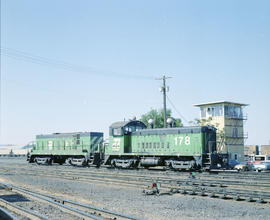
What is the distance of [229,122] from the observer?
4375cm

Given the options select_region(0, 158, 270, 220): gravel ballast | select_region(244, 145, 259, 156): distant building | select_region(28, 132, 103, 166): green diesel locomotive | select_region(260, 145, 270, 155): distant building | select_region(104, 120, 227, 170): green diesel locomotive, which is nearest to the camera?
select_region(0, 158, 270, 220): gravel ballast

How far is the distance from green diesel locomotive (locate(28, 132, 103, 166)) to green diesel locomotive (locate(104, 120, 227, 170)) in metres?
2.35

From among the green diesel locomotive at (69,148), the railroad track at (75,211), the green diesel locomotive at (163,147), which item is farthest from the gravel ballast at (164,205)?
the green diesel locomotive at (69,148)

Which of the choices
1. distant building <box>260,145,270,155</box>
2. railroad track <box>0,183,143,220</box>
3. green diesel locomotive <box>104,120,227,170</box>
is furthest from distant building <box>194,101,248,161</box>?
railroad track <box>0,183,143,220</box>

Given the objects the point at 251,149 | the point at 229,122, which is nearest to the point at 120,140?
the point at 229,122

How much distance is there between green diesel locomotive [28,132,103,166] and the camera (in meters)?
28.3

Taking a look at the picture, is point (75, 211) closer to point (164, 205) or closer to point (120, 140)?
point (164, 205)

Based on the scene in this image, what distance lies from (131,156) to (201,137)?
20.6 feet

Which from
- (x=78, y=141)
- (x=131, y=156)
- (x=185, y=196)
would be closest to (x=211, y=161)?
(x=131, y=156)

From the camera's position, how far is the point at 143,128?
2664cm

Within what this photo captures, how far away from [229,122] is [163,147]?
22886 mm

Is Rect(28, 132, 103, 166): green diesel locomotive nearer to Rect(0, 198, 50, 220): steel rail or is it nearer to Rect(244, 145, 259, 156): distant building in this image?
Rect(0, 198, 50, 220): steel rail

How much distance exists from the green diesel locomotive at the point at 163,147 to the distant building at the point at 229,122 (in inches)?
786

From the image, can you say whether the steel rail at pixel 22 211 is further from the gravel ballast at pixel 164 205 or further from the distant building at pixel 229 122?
the distant building at pixel 229 122
